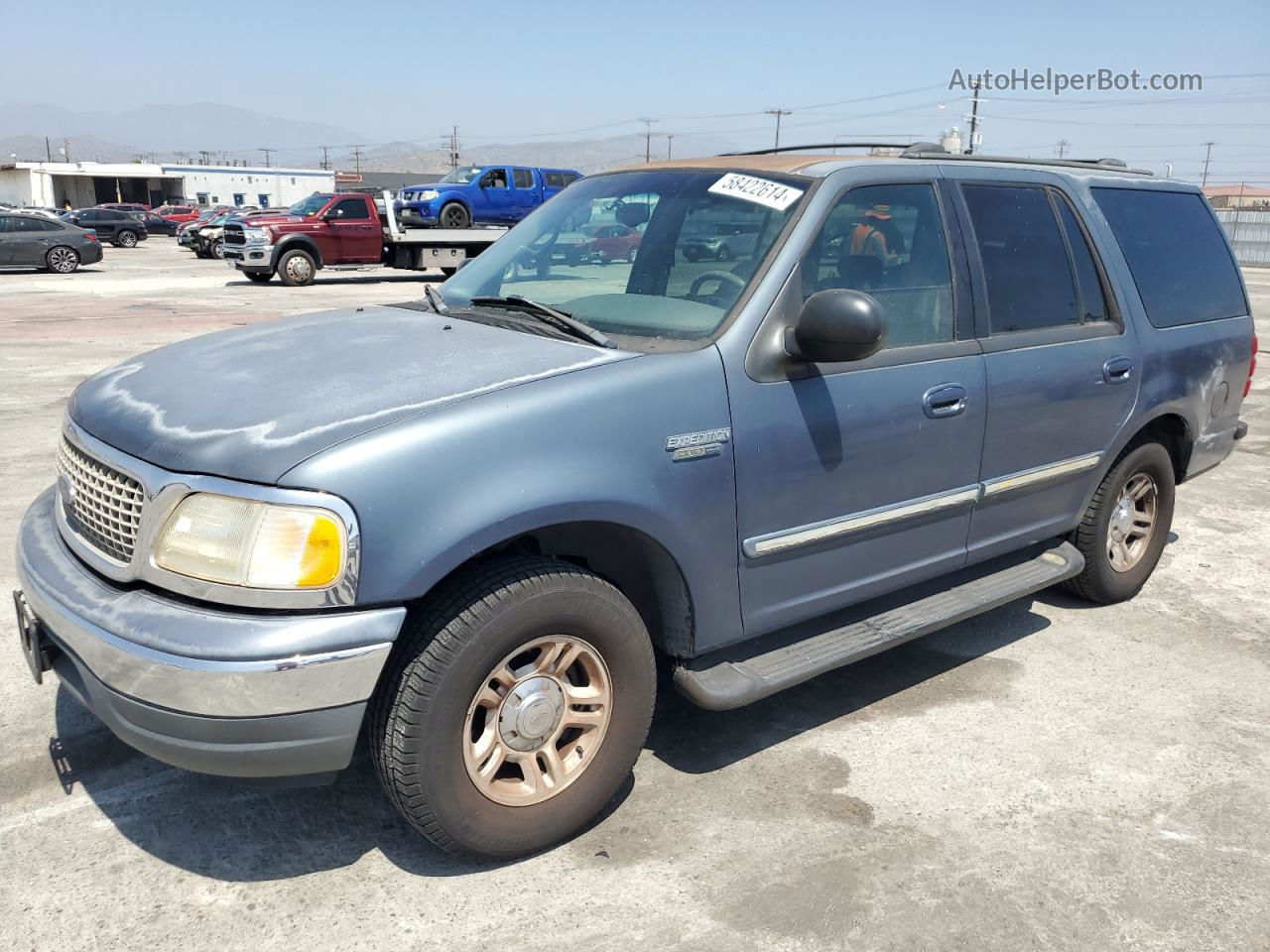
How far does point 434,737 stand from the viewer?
8.27 feet

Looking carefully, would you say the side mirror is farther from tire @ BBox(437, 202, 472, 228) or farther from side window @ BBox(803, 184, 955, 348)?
tire @ BBox(437, 202, 472, 228)

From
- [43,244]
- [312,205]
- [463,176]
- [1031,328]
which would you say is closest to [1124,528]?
[1031,328]

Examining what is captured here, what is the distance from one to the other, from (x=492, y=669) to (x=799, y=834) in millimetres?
1076

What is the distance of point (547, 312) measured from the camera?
333 centimetres

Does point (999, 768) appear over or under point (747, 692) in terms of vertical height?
under

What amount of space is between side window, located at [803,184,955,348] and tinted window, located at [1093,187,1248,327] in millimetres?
1287

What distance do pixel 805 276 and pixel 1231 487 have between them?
5.39 meters

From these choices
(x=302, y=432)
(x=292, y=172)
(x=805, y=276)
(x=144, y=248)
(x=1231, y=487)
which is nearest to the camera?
(x=302, y=432)

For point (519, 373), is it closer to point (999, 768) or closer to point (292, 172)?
point (999, 768)

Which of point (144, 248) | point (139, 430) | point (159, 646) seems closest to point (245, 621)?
point (159, 646)

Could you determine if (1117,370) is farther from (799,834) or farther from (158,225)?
(158,225)

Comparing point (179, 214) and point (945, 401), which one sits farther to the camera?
point (179, 214)

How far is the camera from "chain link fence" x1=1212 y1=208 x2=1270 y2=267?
4041 cm

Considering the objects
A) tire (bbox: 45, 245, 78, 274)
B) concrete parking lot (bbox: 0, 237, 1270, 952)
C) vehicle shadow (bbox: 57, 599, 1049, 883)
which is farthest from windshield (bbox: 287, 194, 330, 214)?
vehicle shadow (bbox: 57, 599, 1049, 883)
